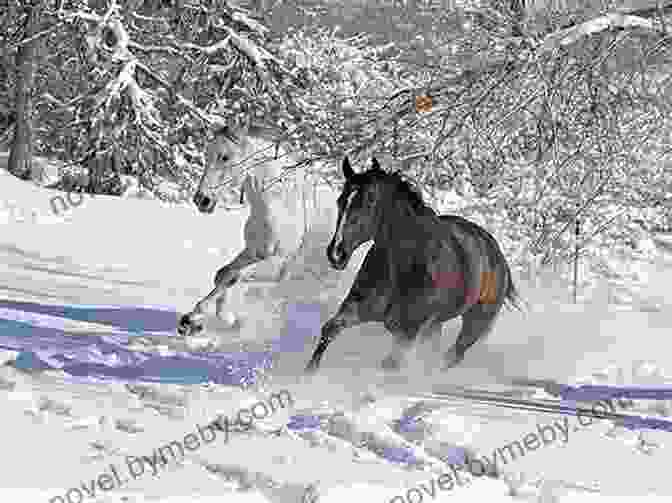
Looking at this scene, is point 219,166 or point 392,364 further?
point 219,166

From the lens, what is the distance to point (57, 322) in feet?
31.3

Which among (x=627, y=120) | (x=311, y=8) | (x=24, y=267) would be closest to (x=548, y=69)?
(x=627, y=120)

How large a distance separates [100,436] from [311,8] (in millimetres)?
30529

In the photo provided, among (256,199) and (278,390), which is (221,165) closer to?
(256,199)

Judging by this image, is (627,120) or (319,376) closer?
(319,376)

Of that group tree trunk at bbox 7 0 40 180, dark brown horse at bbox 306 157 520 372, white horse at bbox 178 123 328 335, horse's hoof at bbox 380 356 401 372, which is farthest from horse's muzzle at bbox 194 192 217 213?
tree trunk at bbox 7 0 40 180

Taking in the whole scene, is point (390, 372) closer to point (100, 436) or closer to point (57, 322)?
point (100, 436)

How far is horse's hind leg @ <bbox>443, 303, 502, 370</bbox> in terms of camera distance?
29.3ft

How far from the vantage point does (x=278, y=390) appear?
6844 millimetres

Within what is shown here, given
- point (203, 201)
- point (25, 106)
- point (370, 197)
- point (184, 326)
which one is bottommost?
point (184, 326)

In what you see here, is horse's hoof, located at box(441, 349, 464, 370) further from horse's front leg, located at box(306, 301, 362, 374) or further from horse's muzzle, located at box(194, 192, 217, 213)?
horse's muzzle, located at box(194, 192, 217, 213)

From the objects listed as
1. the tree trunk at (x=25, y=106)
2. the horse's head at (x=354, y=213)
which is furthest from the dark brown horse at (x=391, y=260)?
the tree trunk at (x=25, y=106)

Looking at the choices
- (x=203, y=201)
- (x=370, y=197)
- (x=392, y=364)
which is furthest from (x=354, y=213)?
(x=203, y=201)

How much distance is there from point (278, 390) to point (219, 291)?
252cm
